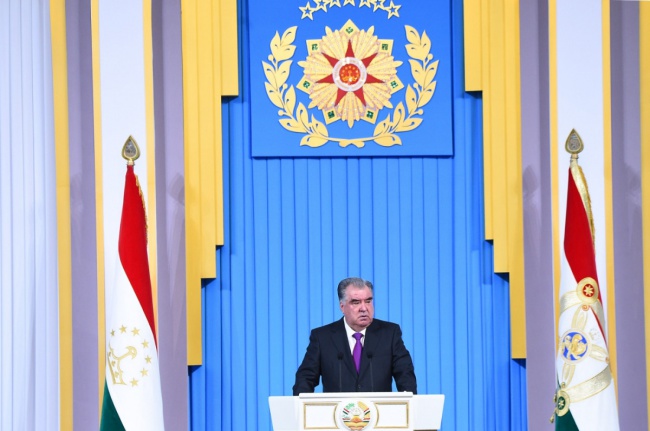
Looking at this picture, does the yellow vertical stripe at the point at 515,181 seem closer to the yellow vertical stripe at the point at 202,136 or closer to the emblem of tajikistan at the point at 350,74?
the emblem of tajikistan at the point at 350,74

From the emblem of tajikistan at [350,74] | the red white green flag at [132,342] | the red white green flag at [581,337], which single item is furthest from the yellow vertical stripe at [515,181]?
the red white green flag at [132,342]

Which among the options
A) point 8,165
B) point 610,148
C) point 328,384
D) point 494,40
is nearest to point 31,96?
point 8,165

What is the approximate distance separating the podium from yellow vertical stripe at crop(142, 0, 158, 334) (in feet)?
6.81

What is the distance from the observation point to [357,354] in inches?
220

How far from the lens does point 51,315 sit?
20.8ft

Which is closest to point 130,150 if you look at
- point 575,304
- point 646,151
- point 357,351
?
point 357,351

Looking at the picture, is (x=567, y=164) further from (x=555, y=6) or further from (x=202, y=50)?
(x=202, y=50)

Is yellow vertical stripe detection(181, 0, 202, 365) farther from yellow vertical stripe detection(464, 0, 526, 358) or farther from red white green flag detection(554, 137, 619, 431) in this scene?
red white green flag detection(554, 137, 619, 431)

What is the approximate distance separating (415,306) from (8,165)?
111 inches

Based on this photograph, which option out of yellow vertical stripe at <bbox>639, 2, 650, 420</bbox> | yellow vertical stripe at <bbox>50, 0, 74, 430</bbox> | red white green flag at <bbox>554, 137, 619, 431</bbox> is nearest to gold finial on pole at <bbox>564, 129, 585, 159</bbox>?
red white green flag at <bbox>554, 137, 619, 431</bbox>

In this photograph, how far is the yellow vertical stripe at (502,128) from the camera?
22.0ft

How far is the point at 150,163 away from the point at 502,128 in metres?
2.35

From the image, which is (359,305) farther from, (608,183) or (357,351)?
(608,183)

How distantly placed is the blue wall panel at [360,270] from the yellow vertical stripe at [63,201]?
854 mm
